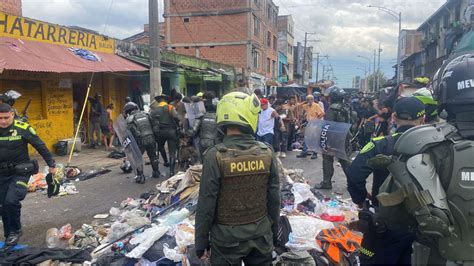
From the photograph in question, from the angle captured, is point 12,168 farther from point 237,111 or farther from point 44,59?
point 44,59

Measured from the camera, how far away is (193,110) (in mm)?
7961

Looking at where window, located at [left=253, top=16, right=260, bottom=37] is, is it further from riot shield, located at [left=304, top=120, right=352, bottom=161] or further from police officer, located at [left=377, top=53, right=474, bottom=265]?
police officer, located at [left=377, top=53, right=474, bottom=265]

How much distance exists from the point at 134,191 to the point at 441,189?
6217 millimetres

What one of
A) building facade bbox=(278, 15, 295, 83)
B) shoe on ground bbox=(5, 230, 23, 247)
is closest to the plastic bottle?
shoe on ground bbox=(5, 230, 23, 247)

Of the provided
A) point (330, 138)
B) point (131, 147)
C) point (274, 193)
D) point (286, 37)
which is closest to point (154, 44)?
point (131, 147)

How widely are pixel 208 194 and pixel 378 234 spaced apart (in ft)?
4.42

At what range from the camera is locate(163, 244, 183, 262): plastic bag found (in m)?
3.73

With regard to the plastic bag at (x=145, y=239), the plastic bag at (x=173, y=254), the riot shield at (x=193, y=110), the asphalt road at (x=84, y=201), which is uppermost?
the riot shield at (x=193, y=110)

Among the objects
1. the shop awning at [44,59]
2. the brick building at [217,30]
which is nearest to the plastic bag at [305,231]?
the shop awning at [44,59]

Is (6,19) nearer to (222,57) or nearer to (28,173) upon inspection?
(28,173)

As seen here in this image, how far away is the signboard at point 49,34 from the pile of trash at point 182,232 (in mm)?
6539

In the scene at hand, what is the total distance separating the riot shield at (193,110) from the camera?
25.7 ft

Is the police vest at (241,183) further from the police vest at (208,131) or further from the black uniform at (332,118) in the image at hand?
the police vest at (208,131)

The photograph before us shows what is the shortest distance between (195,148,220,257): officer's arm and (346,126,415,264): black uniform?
1.09 m
